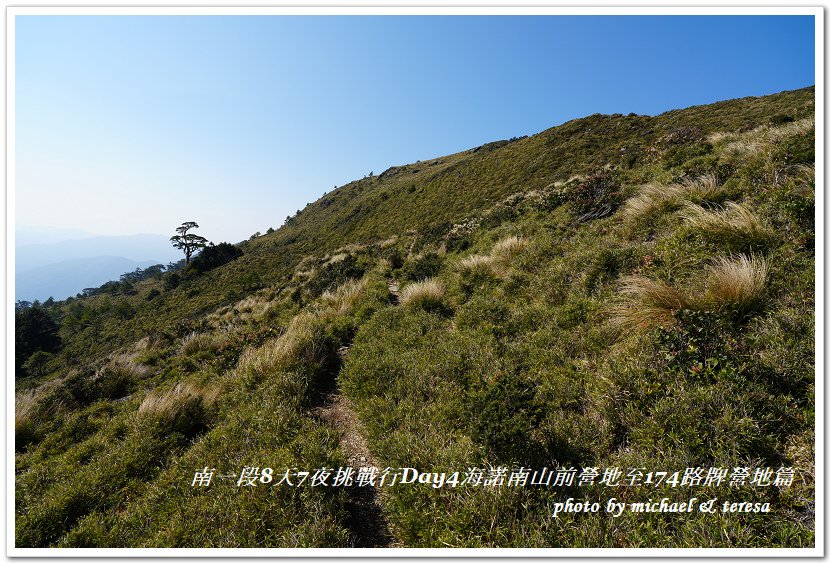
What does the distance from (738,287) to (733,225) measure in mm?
1898

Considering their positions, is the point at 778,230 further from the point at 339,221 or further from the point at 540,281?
the point at 339,221

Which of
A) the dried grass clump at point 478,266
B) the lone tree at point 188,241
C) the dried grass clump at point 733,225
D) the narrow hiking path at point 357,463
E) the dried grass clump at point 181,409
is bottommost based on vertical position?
the narrow hiking path at point 357,463

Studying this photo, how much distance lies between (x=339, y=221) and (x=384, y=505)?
5062cm

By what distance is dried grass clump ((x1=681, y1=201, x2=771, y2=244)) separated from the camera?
5.05 metres

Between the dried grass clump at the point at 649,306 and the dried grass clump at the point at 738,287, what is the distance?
0.30 meters

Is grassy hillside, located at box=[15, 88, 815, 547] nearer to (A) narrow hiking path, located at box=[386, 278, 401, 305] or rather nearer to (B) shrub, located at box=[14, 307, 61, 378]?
(A) narrow hiking path, located at box=[386, 278, 401, 305]

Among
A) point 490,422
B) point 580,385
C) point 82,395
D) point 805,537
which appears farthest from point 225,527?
point 82,395

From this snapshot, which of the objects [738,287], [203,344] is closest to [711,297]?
[738,287]

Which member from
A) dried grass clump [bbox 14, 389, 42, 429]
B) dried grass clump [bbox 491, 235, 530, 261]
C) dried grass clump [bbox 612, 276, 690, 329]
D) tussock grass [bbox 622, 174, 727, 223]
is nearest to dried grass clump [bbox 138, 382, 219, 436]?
dried grass clump [bbox 14, 389, 42, 429]

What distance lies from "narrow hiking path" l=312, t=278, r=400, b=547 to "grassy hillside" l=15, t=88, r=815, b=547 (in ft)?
0.10

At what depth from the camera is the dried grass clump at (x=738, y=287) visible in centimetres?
406

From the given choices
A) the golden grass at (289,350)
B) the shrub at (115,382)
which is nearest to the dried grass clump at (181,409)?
the golden grass at (289,350)

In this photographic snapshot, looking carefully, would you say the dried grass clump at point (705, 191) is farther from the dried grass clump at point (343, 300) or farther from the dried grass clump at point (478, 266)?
the dried grass clump at point (343, 300)
